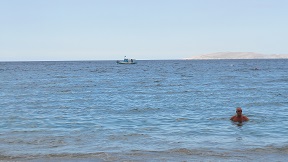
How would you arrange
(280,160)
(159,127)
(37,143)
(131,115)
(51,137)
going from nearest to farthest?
(280,160), (37,143), (51,137), (159,127), (131,115)

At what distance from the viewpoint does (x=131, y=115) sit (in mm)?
23156

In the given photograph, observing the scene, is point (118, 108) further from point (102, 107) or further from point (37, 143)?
point (37, 143)

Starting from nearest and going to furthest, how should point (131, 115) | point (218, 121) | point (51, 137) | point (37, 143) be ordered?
point (37, 143)
point (51, 137)
point (218, 121)
point (131, 115)

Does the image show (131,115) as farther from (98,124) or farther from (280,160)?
(280,160)

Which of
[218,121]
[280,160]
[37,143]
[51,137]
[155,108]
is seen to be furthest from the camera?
[155,108]

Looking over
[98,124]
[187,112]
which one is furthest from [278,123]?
[98,124]

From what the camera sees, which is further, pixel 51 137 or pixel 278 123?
pixel 278 123

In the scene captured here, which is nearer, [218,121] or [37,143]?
[37,143]

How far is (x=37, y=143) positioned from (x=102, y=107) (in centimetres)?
1182

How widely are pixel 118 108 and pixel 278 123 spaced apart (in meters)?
11.0

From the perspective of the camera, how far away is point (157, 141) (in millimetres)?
15711

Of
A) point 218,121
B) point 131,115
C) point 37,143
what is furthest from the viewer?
point 131,115

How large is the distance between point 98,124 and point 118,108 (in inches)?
257

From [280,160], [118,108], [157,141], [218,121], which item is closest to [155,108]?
[118,108]
